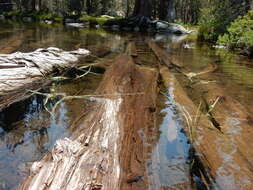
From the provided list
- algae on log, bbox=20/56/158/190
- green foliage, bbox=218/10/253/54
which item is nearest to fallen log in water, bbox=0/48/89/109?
algae on log, bbox=20/56/158/190

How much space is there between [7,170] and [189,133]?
7.59ft

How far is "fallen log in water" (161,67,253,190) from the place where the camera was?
2.63 m

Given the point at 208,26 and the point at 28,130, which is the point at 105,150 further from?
the point at 208,26

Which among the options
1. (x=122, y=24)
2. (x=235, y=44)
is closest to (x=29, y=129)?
(x=235, y=44)

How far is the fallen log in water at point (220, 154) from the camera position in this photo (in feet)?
8.63

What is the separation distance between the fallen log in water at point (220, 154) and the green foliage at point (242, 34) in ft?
26.9

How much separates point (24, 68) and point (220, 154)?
13.1ft

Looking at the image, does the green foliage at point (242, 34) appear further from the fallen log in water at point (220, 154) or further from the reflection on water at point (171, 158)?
the reflection on water at point (171, 158)

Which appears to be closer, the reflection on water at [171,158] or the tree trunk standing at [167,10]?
the reflection on water at [171,158]

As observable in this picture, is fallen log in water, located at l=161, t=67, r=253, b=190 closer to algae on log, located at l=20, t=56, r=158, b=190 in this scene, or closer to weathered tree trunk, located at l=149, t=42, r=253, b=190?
weathered tree trunk, located at l=149, t=42, r=253, b=190

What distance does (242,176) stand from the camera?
2674 mm

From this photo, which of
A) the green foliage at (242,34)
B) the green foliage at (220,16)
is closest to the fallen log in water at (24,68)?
the green foliage at (242,34)

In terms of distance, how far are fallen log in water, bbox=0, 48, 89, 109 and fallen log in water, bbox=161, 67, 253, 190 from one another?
296cm

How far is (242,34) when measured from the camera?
11.6 meters
